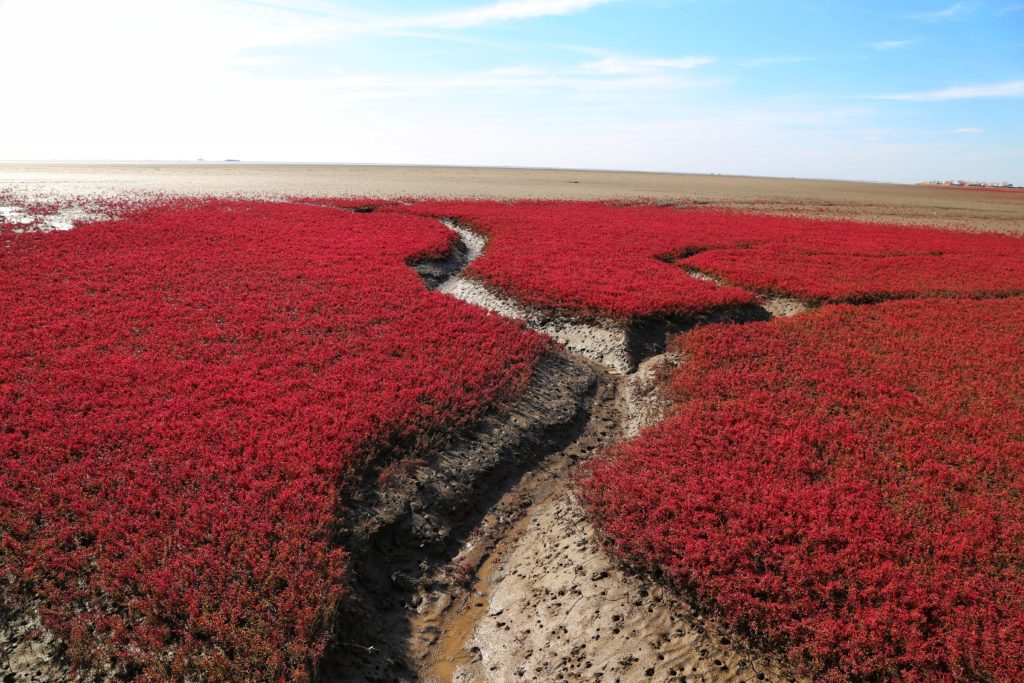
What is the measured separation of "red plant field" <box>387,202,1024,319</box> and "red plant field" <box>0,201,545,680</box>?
14.7 feet

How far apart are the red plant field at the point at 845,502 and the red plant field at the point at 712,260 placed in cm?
563

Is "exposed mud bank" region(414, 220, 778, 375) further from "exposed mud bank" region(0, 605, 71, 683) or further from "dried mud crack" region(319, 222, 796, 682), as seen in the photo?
"exposed mud bank" region(0, 605, 71, 683)

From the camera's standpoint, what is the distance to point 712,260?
26188 millimetres

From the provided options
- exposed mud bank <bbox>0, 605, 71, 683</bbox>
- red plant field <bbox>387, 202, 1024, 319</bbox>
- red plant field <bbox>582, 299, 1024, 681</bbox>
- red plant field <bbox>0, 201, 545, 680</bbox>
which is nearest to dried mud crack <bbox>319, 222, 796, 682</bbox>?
red plant field <bbox>582, 299, 1024, 681</bbox>

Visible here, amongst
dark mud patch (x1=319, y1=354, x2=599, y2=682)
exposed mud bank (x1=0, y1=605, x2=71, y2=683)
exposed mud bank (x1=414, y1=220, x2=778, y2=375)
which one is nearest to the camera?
exposed mud bank (x1=0, y1=605, x2=71, y2=683)

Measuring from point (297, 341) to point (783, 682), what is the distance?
12.2 meters

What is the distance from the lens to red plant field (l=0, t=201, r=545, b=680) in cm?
673

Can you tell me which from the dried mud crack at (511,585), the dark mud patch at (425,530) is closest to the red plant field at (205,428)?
the dark mud patch at (425,530)

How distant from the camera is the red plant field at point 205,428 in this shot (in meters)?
6.73

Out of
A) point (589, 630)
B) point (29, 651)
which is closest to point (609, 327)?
point (589, 630)

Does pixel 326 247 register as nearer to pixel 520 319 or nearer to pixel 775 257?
pixel 520 319

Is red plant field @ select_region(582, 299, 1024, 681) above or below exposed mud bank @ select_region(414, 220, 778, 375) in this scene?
below

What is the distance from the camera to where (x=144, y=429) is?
10008 mm

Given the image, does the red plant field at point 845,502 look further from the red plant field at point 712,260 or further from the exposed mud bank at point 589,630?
the red plant field at point 712,260
